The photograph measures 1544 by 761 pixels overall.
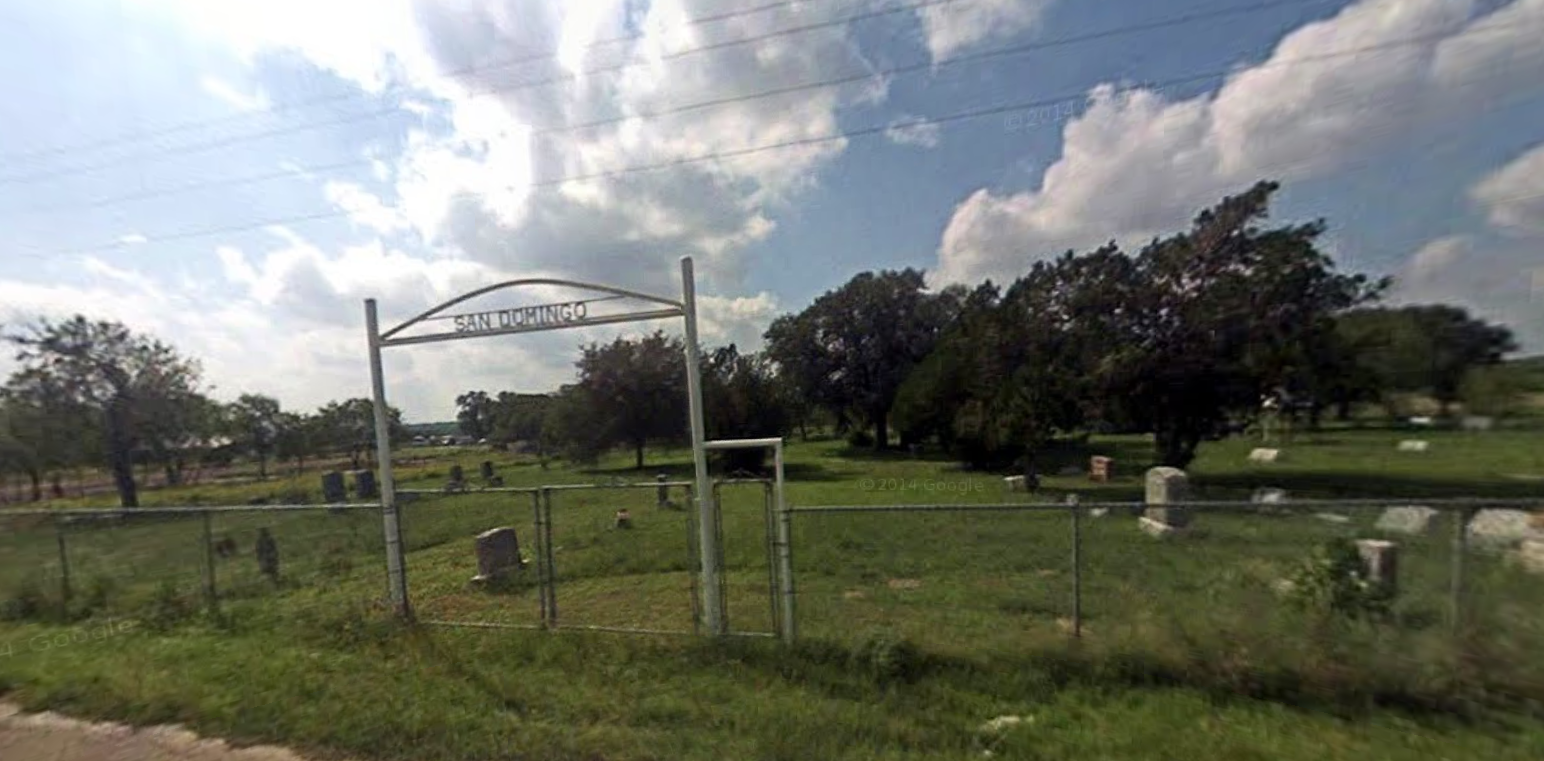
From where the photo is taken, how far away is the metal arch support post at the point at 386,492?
6.33m

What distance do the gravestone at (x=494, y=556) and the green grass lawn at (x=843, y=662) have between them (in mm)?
308

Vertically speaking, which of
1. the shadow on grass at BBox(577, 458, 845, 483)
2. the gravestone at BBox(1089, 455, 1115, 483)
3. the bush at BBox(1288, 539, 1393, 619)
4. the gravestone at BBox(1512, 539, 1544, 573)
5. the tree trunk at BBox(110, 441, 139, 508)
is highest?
the bush at BBox(1288, 539, 1393, 619)

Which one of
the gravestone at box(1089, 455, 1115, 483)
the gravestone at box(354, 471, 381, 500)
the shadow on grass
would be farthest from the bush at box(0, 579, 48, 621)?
the gravestone at box(1089, 455, 1115, 483)

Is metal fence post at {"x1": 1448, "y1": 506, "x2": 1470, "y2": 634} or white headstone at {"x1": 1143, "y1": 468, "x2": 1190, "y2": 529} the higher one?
metal fence post at {"x1": 1448, "y1": 506, "x2": 1470, "y2": 634}

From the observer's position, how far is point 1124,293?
65.5 feet

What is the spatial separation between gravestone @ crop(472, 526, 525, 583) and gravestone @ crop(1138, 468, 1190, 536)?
10865 millimetres

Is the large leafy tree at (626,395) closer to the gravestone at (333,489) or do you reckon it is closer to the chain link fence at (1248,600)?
the gravestone at (333,489)

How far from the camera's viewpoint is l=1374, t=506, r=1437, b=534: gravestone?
7461mm

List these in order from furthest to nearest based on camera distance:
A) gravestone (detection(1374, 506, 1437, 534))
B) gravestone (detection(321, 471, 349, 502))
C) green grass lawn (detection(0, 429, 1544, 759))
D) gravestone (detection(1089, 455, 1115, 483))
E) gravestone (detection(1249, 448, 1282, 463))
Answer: gravestone (detection(321, 471, 349, 502)) → gravestone (detection(1089, 455, 1115, 483)) → gravestone (detection(1249, 448, 1282, 463)) → gravestone (detection(1374, 506, 1437, 534)) → green grass lawn (detection(0, 429, 1544, 759))

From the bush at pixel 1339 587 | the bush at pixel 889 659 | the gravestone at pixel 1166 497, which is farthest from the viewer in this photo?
the gravestone at pixel 1166 497

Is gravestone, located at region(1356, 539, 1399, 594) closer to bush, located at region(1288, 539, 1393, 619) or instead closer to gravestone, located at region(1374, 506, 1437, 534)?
bush, located at region(1288, 539, 1393, 619)

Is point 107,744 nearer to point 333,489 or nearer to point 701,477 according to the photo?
point 701,477

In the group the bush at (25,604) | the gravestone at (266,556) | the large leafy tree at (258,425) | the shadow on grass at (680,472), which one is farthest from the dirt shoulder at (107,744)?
the large leafy tree at (258,425)

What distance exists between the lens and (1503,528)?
7.21m
